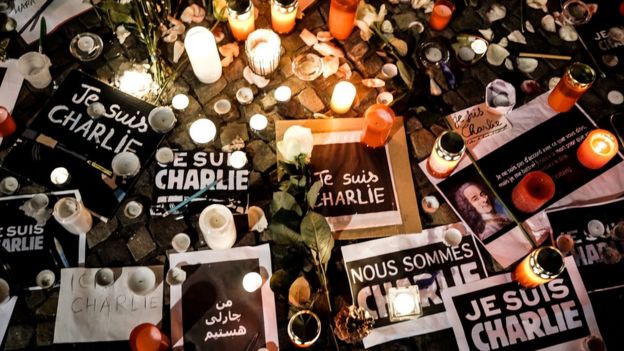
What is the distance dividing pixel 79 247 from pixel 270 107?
0.74m

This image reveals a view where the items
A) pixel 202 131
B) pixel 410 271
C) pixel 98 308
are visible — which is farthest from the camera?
pixel 202 131

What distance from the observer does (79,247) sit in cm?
149

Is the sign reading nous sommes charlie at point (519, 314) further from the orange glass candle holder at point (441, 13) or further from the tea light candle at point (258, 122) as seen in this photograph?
the orange glass candle holder at point (441, 13)

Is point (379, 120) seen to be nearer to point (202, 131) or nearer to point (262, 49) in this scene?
point (262, 49)

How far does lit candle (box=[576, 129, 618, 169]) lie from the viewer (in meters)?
1.61

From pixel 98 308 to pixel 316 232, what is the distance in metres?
0.65

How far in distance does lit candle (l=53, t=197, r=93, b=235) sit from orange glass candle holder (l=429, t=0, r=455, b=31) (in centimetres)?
134

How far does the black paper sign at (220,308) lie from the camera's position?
1.40 m

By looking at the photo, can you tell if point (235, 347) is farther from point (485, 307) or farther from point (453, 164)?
point (453, 164)

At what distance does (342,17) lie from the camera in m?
1.71

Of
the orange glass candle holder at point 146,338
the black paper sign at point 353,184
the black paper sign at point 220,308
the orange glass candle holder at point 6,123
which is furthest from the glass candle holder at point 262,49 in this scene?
the orange glass candle holder at point 146,338

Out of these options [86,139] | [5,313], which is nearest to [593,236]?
[86,139]

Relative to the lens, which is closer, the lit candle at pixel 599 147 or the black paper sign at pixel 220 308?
the black paper sign at pixel 220 308

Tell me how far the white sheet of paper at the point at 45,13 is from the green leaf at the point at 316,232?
3.82 feet
